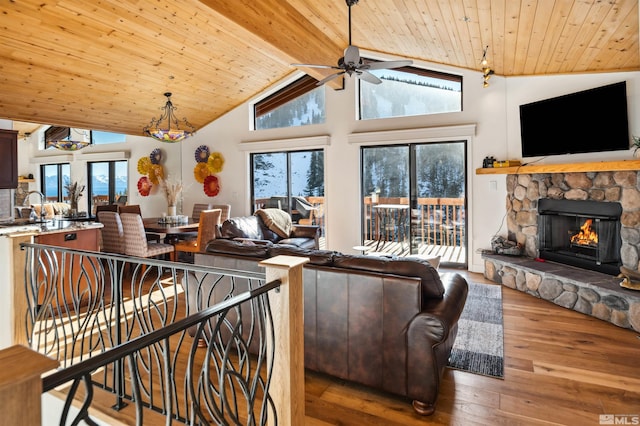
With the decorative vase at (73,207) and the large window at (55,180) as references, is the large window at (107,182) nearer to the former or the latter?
the large window at (55,180)

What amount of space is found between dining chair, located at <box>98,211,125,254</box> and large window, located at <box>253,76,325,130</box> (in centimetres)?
350

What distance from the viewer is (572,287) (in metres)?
4.00

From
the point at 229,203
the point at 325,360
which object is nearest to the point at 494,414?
the point at 325,360

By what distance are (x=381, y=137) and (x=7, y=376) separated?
6022mm

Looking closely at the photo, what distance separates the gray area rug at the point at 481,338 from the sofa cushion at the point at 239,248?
5.51 ft

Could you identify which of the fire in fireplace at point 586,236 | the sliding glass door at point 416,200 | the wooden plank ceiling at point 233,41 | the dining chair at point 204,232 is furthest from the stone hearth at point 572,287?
the dining chair at point 204,232

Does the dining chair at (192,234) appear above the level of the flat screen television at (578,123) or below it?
below

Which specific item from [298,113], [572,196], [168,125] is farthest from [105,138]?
[572,196]

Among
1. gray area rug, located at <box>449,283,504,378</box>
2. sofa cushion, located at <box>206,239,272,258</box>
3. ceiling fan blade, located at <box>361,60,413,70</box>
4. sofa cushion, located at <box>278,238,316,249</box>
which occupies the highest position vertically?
ceiling fan blade, located at <box>361,60,413,70</box>

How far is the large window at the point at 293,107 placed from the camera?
Answer: 7070 millimetres

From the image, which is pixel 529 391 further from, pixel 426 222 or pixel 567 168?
pixel 426 222

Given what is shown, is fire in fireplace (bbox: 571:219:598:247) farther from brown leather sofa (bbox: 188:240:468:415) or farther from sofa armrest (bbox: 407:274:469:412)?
sofa armrest (bbox: 407:274:469:412)

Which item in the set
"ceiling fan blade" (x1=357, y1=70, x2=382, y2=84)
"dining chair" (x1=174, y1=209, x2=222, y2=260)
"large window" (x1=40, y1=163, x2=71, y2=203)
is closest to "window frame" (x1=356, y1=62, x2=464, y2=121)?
"ceiling fan blade" (x1=357, y1=70, x2=382, y2=84)

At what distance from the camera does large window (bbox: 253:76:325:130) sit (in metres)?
7.07
